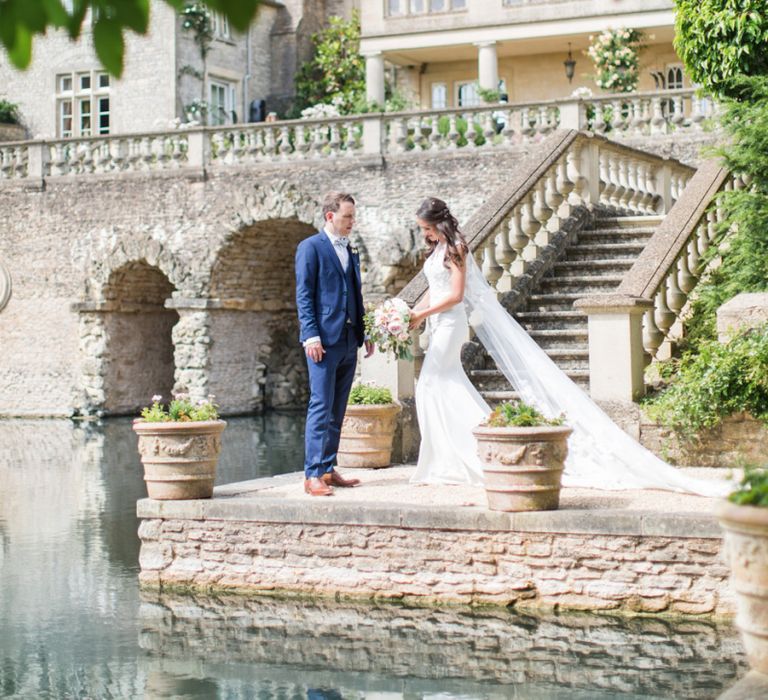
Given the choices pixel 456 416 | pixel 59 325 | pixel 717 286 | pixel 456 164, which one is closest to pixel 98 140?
pixel 59 325

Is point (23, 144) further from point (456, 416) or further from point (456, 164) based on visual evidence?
point (456, 416)

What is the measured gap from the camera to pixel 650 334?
1094cm

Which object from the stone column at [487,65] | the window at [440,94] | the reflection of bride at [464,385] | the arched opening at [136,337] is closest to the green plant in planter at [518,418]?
the reflection of bride at [464,385]

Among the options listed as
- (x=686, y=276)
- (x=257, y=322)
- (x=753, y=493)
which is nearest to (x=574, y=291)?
(x=686, y=276)

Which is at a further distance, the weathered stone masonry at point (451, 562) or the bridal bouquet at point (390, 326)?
the bridal bouquet at point (390, 326)

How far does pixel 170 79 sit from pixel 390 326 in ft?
75.9

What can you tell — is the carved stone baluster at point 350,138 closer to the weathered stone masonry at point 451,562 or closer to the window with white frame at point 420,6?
the window with white frame at point 420,6

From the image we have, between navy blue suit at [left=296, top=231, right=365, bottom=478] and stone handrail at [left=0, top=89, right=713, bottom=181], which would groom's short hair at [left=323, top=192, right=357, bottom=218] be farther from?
stone handrail at [left=0, top=89, right=713, bottom=181]

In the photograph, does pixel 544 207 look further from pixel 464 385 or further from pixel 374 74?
pixel 374 74

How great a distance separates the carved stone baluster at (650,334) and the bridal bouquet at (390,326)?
2.69 m

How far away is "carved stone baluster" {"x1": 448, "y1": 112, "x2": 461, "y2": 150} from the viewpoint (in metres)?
22.6

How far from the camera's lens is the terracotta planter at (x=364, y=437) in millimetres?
Result: 10234

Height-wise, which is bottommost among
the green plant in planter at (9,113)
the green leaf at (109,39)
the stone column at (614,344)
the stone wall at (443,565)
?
the stone wall at (443,565)

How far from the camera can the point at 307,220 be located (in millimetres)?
23641
